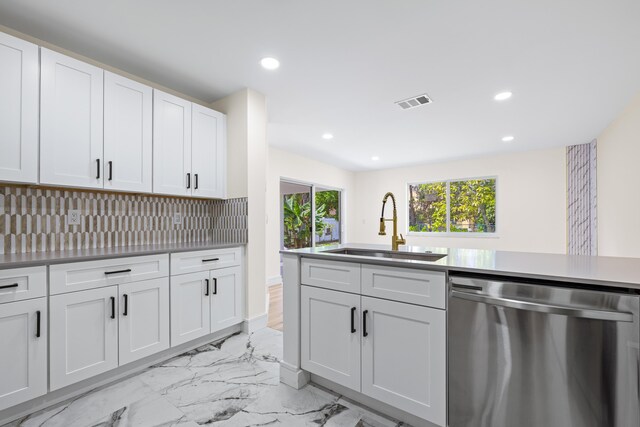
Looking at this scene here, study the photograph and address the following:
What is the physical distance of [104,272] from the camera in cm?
196

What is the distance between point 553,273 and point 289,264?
4.70 ft

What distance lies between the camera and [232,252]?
282 cm

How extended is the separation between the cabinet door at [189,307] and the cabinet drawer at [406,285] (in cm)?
160

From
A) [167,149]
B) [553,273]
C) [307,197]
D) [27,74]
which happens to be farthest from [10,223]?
[307,197]

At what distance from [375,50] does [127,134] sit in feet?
6.99

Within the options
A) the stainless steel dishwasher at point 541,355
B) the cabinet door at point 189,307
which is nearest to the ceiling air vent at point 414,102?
the stainless steel dishwasher at point 541,355

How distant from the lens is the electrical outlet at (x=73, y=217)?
228 cm

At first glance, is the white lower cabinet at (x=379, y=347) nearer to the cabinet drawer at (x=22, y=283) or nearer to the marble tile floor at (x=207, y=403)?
the marble tile floor at (x=207, y=403)

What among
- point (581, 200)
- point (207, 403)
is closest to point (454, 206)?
point (581, 200)

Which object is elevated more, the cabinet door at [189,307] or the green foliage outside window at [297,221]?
the green foliage outside window at [297,221]

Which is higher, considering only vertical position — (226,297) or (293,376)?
(226,297)

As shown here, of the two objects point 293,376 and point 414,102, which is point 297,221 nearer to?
point 414,102

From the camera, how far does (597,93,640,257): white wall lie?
127 inches

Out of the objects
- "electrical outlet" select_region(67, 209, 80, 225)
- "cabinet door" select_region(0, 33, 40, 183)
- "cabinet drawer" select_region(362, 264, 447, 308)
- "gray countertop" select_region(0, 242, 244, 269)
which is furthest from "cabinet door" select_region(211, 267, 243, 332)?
"cabinet drawer" select_region(362, 264, 447, 308)
